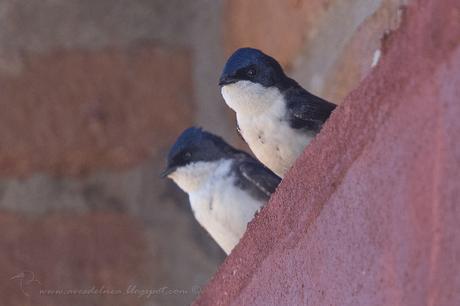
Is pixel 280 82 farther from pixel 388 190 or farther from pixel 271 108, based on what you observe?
pixel 388 190

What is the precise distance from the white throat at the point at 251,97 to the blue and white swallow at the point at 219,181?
0.57 feet

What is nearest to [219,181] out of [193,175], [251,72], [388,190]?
[193,175]

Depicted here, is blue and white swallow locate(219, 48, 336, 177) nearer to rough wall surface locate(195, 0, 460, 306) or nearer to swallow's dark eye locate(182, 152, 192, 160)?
swallow's dark eye locate(182, 152, 192, 160)

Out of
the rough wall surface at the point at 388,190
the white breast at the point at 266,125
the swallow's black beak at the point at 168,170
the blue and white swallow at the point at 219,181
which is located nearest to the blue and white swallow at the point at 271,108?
the white breast at the point at 266,125

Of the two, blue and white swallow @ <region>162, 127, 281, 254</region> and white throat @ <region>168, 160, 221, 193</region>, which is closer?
blue and white swallow @ <region>162, 127, 281, 254</region>

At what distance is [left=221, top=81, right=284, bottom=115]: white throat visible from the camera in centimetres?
172

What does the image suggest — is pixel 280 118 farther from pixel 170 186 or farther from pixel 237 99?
pixel 170 186

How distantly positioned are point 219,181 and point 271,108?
417mm

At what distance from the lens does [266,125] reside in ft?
5.48

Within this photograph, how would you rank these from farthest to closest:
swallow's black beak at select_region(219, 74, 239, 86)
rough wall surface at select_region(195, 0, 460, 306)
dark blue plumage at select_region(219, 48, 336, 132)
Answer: swallow's black beak at select_region(219, 74, 239, 86)
dark blue plumage at select_region(219, 48, 336, 132)
rough wall surface at select_region(195, 0, 460, 306)

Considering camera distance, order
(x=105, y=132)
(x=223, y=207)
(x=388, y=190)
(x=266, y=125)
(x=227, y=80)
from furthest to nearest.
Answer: (x=105, y=132) < (x=223, y=207) < (x=227, y=80) < (x=266, y=125) < (x=388, y=190)

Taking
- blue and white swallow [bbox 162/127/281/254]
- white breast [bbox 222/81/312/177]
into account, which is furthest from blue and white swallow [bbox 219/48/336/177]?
blue and white swallow [bbox 162/127/281/254]

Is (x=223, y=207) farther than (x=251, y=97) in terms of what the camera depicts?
Yes

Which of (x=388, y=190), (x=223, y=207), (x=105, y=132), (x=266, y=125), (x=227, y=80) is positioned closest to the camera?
(x=388, y=190)
